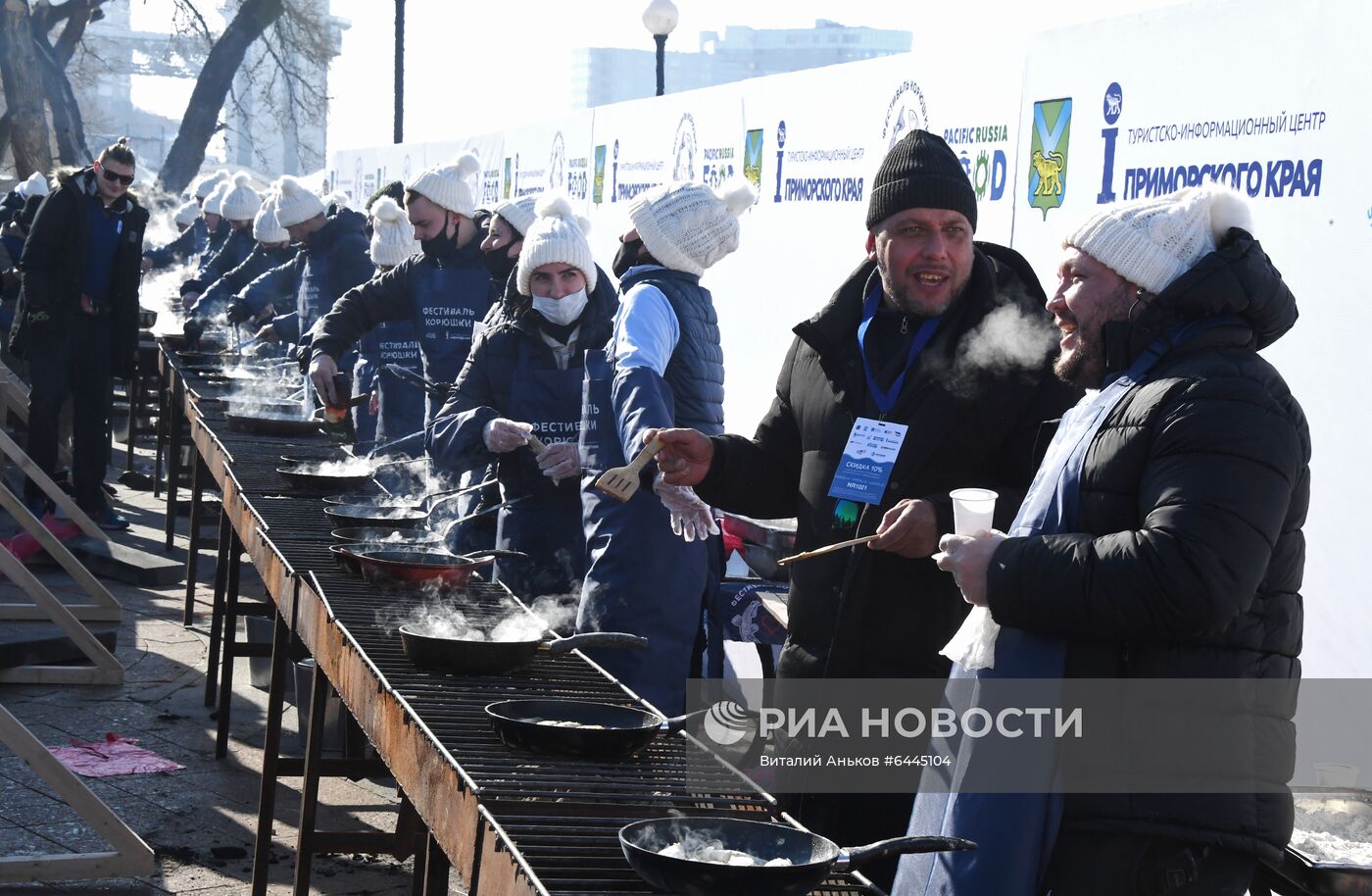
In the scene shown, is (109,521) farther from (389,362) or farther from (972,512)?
(972,512)

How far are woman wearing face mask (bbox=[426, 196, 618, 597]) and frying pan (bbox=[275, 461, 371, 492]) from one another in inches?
10.9

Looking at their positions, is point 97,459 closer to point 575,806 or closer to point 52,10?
point 575,806

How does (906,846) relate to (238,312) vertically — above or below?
below

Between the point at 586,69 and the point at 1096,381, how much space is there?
416 ft

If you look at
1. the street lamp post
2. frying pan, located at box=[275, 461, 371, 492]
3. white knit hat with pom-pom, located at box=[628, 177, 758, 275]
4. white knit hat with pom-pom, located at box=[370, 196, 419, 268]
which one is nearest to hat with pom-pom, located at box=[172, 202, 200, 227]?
the street lamp post

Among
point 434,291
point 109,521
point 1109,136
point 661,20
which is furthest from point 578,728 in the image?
point 661,20

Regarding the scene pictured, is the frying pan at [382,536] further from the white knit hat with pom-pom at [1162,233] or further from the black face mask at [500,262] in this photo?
the black face mask at [500,262]

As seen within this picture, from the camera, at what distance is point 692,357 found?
450 cm

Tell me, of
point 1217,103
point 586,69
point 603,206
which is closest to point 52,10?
point 603,206

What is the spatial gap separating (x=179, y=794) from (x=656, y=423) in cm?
240

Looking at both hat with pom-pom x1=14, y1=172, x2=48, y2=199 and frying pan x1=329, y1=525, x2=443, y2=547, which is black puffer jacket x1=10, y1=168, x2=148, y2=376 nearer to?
frying pan x1=329, y1=525, x2=443, y2=547

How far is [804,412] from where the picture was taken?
3.34 metres

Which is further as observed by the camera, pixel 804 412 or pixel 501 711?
pixel 804 412

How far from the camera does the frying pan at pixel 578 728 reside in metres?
2.59
